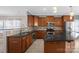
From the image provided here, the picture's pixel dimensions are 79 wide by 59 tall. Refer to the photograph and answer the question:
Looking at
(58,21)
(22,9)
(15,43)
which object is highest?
(22,9)

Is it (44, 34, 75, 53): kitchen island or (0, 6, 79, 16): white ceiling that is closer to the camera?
(0, 6, 79, 16): white ceiling

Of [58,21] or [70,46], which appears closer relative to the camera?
[70,46]

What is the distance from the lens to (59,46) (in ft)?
12.7

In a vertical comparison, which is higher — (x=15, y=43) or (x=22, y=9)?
(x=22, y=9)

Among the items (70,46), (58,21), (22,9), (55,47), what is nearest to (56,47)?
(55,47)

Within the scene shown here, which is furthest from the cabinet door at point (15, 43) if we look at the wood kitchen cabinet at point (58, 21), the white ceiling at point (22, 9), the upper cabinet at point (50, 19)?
the wood kitchen cabinet at point (58, 21)

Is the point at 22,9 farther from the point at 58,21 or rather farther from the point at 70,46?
the point at 58,21

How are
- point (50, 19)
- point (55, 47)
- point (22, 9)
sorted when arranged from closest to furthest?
point (22, 9), point (55, 47), point (50, 19)

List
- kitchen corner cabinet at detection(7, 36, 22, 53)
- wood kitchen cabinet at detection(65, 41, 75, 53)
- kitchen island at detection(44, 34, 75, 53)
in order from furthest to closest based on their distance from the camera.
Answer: kitchen corner cabinet at detection(7, 36, 22, 53) → wood kitchen cabinet at detection(65, 41, 75, 53) → kitchen island at detection(44, 34, 75, 53)

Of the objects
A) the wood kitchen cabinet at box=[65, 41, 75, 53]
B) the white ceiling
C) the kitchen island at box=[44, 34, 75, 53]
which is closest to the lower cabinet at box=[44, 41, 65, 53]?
the kitchen island at box=[44, 34, 75, 53]

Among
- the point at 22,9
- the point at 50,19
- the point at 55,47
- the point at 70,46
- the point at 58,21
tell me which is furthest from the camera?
the point at 58,21

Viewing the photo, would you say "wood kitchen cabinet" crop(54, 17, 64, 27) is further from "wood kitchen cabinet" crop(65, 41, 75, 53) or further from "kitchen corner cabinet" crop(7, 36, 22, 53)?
"kitchen corner cabinet" crop(7, 36, 22, 53)

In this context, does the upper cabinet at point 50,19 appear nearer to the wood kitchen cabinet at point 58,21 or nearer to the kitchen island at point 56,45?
the wood kitchen cabinet at point 58,21
